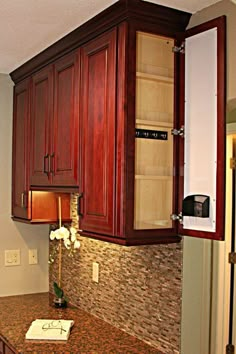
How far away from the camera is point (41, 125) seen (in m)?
3.14

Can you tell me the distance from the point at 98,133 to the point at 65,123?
427mm

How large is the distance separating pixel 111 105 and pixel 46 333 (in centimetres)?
134

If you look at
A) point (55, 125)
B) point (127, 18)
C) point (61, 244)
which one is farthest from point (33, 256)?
point (127, 18)

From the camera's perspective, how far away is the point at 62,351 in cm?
254

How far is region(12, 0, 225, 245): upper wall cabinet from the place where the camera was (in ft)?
7.10

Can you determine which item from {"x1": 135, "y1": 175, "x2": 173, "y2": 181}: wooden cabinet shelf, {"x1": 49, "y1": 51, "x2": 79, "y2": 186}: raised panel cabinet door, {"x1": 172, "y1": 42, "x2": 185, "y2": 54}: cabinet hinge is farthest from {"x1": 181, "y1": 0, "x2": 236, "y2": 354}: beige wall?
{"x1": 49, "y1": 51, "x2": 79, "y2": 186}: raised panel cabinet door

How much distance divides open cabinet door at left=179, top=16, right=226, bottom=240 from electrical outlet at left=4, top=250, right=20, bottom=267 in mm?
1795

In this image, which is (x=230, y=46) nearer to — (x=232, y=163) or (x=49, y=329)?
(x=232, y=163)

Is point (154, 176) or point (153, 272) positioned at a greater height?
point (154, 176)

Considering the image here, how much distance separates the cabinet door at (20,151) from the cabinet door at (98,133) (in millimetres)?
936

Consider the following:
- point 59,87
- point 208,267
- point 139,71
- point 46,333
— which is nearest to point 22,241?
point 46,333

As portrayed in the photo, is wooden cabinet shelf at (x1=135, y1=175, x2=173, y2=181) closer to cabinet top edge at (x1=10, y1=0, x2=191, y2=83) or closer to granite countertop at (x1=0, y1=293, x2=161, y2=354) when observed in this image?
cabinet top edge at (x1=10, y1=0, x2=191, y2=83)

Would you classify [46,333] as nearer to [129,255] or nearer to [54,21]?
[129,255]

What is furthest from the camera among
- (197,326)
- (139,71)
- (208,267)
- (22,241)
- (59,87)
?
(22,241)
